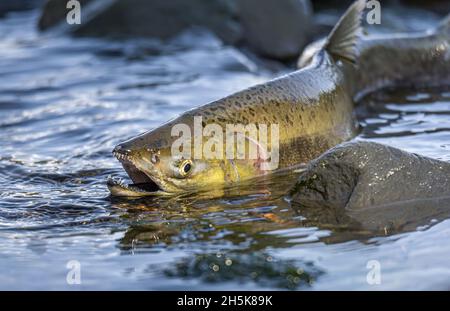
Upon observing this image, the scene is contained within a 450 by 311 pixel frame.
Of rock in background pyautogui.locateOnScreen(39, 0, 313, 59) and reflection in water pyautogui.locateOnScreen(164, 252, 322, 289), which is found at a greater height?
rock in background pyautogui.locateOnScreen(39, 0, 313, 59)

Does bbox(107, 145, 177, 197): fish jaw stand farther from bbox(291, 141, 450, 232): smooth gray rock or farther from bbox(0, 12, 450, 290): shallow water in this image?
bbox(291, 141, 450, 232): smooth gray rock

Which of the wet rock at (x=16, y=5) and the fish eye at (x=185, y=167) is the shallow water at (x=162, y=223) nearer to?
the fish eye at (x=185, y=167)

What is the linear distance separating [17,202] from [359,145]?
1.97 meters

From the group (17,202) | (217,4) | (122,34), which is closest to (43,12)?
(122,34)

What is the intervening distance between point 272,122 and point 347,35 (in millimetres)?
1742

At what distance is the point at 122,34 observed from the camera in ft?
34.4

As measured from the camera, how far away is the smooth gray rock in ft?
14.7

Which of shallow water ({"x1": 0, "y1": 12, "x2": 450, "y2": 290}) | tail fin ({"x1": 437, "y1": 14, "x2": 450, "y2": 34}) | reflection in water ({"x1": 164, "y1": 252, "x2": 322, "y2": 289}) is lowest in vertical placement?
reflection in water ({"x1": 164, "y1": 252, "x2": 322, "y2": 289})

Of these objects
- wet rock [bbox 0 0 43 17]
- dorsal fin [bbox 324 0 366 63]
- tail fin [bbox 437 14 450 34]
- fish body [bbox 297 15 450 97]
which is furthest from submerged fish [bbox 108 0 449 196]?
wet rock [bbox 0 0 43 17]

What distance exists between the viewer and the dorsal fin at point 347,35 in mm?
6545

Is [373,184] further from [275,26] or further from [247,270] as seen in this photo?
[275,26]

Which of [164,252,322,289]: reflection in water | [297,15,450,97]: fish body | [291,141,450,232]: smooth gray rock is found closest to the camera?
[164,252,322,289]: reflection in water

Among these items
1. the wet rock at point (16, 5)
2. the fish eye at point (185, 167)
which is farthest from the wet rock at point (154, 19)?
the fish eye at point (185, 167)

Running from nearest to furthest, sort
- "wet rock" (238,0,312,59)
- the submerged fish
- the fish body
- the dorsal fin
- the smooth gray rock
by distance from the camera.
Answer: the smooth gray rock
the submerged fish
the dorsal fin
the fish body
"wet rock" (238,0,312,59)
